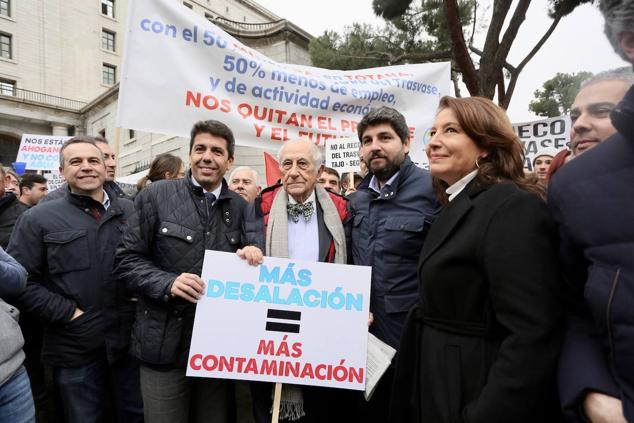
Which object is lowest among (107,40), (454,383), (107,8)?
(454,383)

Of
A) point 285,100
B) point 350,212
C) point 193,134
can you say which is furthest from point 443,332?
point 285,100

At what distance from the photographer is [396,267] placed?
2.04 m

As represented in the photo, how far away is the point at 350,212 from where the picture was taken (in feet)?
7.59

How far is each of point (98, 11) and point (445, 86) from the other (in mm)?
36910

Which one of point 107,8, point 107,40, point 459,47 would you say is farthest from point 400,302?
point 107,8

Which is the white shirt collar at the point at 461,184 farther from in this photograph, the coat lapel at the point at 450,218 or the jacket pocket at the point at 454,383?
the jacket pocket at the point at 454,383

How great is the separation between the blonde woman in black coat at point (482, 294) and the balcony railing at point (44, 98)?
33.7 metres

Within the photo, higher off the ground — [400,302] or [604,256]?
[604,256]

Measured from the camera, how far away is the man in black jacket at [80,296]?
2223mm

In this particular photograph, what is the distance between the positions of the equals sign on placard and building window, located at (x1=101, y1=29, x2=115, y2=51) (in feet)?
124

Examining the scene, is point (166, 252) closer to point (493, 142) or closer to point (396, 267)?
point (396, 267)

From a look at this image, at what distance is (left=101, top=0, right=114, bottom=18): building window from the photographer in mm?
33000

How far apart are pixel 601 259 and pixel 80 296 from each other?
96.3 inches

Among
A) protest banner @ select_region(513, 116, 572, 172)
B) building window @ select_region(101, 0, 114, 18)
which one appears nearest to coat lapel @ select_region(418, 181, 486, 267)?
protest banner @ select_region(513, 116, 572, 172)
